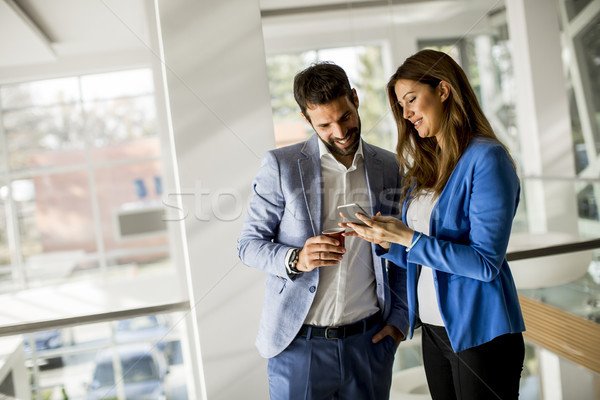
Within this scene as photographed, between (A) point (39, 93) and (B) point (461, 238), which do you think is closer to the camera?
(B) point (461, 238)

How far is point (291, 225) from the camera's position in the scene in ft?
5.01

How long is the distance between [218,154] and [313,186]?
0.72 m

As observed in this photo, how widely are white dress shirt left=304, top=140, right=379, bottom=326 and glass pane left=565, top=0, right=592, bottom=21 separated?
20.7 ft

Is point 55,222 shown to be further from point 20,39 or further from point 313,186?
point 313,186

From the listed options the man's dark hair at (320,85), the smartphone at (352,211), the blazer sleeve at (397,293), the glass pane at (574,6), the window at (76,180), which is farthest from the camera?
the window at (76,180)

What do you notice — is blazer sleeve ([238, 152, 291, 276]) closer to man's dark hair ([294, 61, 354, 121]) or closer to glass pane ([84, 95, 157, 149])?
man's dark hair ([294, 61, 354, 121])

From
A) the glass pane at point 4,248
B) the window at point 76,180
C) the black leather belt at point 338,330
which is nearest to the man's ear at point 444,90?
the black leather belt at point 338,330

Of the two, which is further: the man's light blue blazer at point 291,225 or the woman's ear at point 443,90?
the man's light blue blazer at point 291,225

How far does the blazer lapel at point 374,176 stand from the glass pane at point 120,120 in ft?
45.9

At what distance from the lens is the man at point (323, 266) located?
4.89ft

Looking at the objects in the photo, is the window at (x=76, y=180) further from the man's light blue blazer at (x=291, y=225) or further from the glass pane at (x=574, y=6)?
the man's light blue blazer at (x=291, y=225)

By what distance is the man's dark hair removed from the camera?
1.45m

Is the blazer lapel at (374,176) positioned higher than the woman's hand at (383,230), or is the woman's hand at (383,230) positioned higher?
the blazer lapel at (374,176)

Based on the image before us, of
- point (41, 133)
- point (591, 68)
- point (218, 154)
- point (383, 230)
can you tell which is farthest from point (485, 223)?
point (41, 133)
